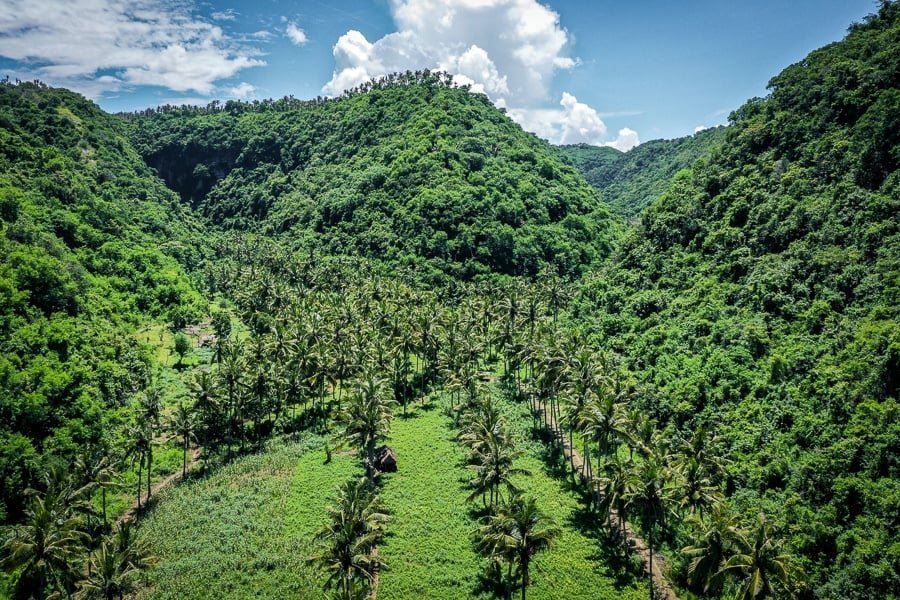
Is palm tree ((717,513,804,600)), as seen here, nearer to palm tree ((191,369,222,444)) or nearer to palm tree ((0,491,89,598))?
palm tree ((0,491,89,598))

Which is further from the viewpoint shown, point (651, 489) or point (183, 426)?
point (183, 426)

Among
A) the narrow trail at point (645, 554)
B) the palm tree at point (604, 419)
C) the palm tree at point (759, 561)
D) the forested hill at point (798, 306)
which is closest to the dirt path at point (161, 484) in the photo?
the palm tree at point (604, 419)

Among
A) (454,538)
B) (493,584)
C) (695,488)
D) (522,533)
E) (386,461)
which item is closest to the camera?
(522,533)

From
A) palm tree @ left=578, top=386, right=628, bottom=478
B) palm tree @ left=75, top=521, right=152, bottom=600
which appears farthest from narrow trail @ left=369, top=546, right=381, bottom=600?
palm tree @ left=578, top=386, right=628, bottom=478

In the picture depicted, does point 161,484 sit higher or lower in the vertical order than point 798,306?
lower

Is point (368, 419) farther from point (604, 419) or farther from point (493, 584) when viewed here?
point (604, 419)

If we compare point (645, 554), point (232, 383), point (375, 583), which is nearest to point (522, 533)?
point (375, 583)

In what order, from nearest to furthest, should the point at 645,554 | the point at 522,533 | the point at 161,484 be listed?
the point at 522,533, the point at 645,554, the point at 161,484
